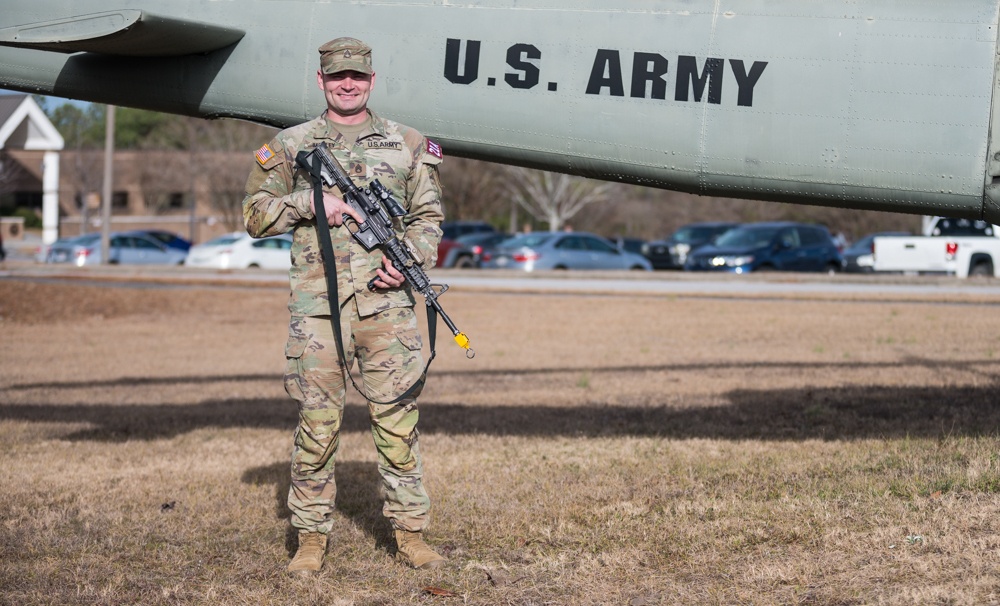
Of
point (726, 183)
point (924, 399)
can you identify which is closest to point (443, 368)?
point (924, 399)

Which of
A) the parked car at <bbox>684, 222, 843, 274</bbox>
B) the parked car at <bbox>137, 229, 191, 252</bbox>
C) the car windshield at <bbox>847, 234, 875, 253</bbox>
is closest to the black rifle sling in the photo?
the parked car at <bbox>684, 222, 843, 274</bbox>

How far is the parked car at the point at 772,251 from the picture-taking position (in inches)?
1144

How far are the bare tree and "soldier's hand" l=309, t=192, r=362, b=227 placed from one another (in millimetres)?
52702

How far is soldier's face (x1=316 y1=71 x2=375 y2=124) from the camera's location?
16.7ft

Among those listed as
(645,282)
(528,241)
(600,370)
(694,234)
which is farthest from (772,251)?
(600,370)

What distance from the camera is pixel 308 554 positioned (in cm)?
512

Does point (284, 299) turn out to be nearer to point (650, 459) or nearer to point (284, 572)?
point (650, 459)

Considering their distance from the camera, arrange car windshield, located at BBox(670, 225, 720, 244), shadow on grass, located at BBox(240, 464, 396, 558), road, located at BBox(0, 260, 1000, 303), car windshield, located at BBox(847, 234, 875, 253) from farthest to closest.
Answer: car windshield, located at BBox(670, 225, 720, 244), car windshield, located at BBox(847, 234, 875, 253), road, located at BBox(0, 260, 1000, 303), shadow on grass, located at BBox(240, 464, 396, 558)

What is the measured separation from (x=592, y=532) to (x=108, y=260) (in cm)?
3202

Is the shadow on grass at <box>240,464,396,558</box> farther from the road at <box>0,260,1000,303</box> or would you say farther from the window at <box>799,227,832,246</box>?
the window at <box>799,227,832,246</box>

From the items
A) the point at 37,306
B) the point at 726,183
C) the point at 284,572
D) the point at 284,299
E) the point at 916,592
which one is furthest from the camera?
the point at 284,299

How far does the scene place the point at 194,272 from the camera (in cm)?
2919

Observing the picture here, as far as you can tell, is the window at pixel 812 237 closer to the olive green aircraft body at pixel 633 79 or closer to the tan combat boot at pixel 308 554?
the olive green aircraft body at pixel 633 79

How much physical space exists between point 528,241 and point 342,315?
2637 centimetres
